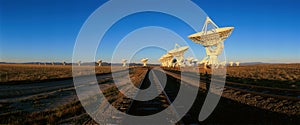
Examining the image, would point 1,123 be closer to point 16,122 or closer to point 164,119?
point 16,122

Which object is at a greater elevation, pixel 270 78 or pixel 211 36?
pixel 211 36

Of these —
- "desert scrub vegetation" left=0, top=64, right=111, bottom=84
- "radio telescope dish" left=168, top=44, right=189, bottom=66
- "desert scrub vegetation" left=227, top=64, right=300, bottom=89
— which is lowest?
"desert scrub vegetation" left=227, top=64, right=300, bottom=89

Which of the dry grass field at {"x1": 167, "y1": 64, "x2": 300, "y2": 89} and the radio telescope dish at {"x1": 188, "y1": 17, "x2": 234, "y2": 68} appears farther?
→ the radio telescope dish at {"x1": 188, "y1": 17, "x2": 234, "y2": 68}

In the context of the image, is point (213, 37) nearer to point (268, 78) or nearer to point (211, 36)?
point (211, 36)

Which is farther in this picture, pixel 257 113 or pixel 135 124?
pixel 257 113

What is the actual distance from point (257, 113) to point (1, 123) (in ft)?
24.2

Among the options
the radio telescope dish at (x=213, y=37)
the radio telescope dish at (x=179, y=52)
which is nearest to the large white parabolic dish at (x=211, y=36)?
the radio telescope dish at (x=213, y=37)

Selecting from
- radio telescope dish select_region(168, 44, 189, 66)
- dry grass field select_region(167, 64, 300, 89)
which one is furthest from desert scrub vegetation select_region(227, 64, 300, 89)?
radio telescope dish select_region(168, 44, 189, 66)

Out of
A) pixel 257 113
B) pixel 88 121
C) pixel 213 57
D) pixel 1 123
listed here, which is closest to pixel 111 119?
pixel 88 121

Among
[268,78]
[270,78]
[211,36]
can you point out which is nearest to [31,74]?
[211,36]

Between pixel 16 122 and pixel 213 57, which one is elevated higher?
pixel 213 57

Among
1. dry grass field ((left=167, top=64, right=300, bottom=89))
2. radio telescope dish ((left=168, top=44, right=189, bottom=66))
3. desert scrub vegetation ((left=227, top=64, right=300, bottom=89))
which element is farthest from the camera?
radio telescope dish ((left=168, top=44, right=189, bottom=66))

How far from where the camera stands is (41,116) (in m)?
7.25

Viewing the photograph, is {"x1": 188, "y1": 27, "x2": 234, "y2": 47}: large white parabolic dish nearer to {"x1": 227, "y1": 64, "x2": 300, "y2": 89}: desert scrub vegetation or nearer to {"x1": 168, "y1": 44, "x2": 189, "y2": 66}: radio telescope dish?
{"x1": 227, "y1": 64, "x2": 300, "y2": 89}: desert scrub vegetation
